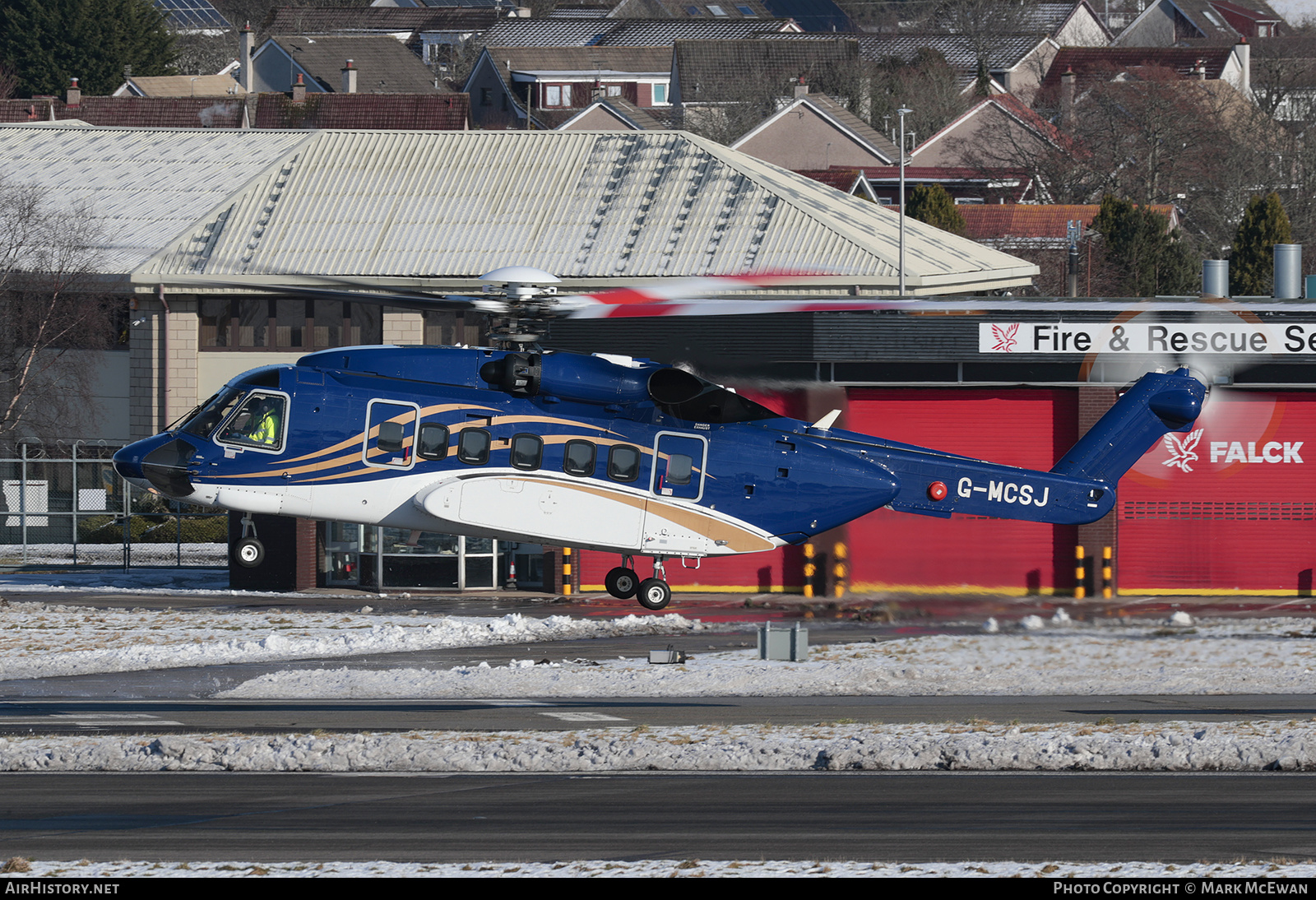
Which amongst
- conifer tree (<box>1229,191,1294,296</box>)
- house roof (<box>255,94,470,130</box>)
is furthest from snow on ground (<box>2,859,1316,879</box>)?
house roof (<box>255,94,470,130</box>)

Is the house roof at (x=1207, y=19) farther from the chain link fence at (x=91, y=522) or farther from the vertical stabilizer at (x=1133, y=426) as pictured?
the vertical stabilizer at (x=1133, y=426)

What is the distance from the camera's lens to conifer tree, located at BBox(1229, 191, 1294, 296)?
64.2 m

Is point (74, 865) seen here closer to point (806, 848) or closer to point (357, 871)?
point (357, 871)

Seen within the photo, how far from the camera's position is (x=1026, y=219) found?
7612 centimetres

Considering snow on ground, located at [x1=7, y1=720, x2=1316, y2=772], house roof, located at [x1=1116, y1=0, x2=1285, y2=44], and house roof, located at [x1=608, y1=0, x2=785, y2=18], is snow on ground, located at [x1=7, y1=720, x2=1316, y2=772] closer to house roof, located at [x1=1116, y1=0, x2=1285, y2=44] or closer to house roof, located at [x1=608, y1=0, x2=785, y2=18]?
house roof, located at [x1=1116, y1=0, x2=1285, y2=44]

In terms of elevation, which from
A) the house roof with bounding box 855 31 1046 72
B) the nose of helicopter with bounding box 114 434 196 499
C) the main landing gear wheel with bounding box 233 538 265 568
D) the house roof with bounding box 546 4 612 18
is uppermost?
the house roof with bounding box 546 4 612 18

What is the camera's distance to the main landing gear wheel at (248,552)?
817 inches

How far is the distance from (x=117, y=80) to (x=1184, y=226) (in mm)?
67489

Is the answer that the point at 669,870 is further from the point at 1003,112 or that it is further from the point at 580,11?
the point at 580,11

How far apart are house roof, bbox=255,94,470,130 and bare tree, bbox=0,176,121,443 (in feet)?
91.6

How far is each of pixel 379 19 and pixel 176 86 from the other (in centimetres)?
7352

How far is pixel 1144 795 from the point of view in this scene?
19297mm

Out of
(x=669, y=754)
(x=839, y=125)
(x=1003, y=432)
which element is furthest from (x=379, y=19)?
(x=669, y=754)

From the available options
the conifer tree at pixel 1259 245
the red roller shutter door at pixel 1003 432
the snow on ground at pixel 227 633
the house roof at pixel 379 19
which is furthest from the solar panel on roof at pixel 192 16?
the red roller shutter door at pixel 1003 432
